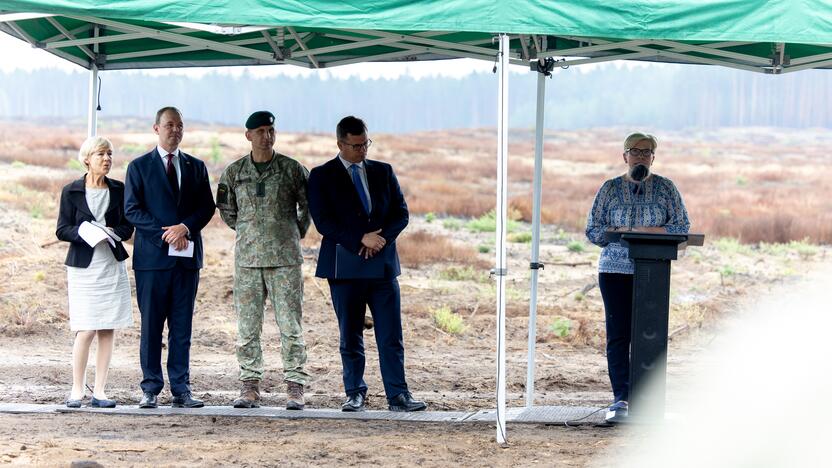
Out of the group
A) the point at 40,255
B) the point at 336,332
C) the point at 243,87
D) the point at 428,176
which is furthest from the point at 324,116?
the point at 336,332

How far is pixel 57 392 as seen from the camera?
343 inches

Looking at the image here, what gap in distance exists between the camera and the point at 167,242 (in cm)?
718

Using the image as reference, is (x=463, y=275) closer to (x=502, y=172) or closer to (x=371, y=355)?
(x=371, y=355)

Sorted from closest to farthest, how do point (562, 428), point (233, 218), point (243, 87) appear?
point (562, 428)
point (233, 218)
point (243, 87)

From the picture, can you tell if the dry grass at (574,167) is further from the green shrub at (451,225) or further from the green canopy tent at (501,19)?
the green canopy tent at (501,19)

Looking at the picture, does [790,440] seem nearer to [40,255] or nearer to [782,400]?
[782,400]

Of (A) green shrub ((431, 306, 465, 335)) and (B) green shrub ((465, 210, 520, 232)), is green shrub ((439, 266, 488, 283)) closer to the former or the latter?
(A) green shrub ((431, 306, 465, 335))

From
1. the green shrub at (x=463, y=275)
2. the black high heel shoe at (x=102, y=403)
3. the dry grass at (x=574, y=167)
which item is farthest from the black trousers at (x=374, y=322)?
the dry grass at (x=574, y=167)

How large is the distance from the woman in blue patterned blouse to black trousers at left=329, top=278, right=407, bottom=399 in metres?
1.28

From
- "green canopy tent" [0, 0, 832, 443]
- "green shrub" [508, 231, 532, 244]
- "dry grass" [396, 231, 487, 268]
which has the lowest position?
"dry grass" [396, 231, 487, 268]

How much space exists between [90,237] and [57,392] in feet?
6.98

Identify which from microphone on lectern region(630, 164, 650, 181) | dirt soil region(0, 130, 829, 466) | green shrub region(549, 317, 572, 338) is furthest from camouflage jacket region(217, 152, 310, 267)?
green shrub region(549, 317, 572, 338)

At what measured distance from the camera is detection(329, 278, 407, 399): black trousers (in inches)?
286

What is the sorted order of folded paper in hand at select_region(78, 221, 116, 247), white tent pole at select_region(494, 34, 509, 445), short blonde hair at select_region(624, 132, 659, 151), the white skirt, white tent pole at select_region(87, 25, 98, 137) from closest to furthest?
white tent pole at select_region(494, 34, 509, 445) → short blonde hair at select_region(624, 132, 659, 151) → folded paper in hand at select_region(78, 221, 116, 247) → the white skirt → white tent pole at select_region(87, 25, 98, 137)
